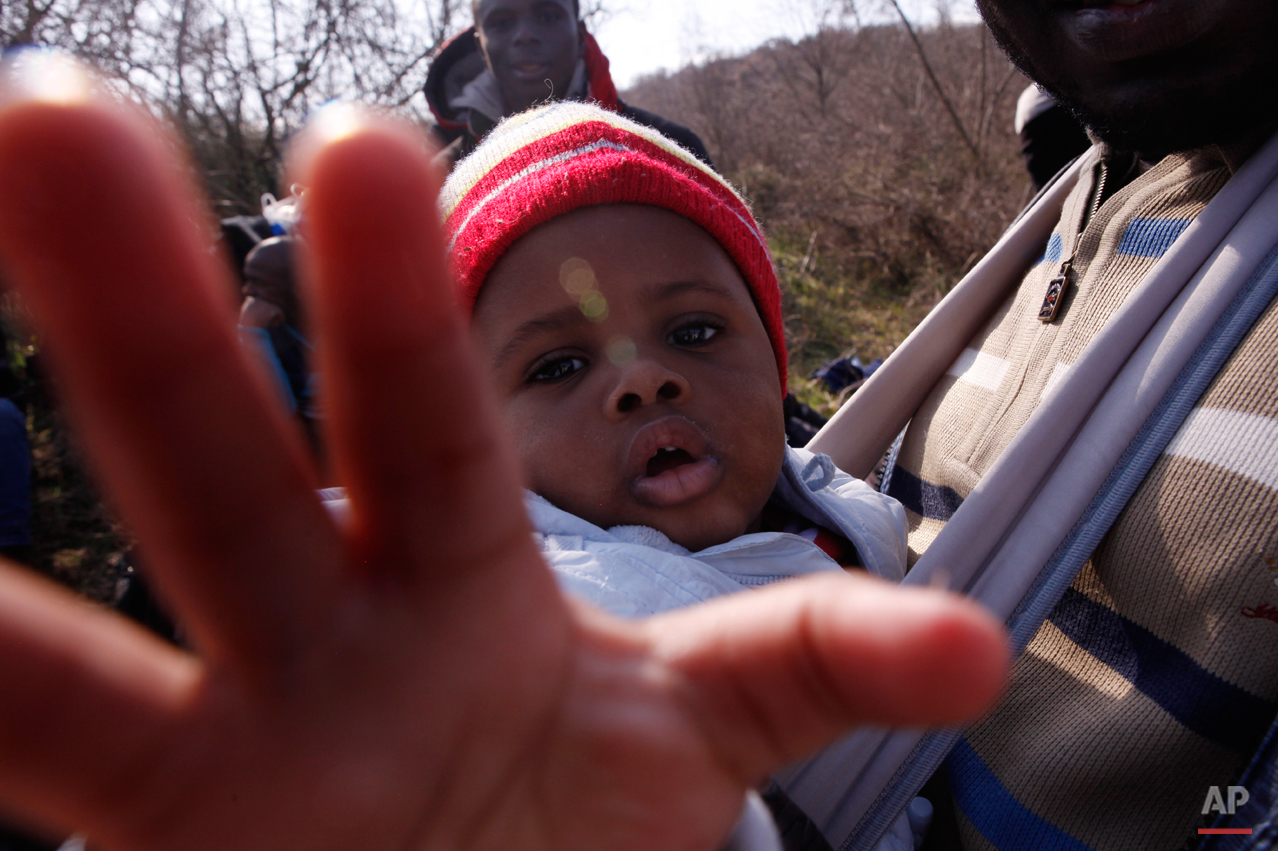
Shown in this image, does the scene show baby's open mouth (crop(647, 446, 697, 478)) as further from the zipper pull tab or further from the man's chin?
the man's chin

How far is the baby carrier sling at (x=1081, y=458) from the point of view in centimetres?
93

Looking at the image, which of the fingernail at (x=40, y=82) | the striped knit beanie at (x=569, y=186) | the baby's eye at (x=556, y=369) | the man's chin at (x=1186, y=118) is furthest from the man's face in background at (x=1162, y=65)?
the fingernail at (x=40, y=82)

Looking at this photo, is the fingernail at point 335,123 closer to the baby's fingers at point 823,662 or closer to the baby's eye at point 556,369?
the baby's fingers at point 823,662

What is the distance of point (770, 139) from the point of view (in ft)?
35.6

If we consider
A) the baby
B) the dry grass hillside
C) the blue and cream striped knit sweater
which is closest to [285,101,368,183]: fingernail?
the baby

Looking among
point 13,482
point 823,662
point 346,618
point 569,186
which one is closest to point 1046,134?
point 569,186

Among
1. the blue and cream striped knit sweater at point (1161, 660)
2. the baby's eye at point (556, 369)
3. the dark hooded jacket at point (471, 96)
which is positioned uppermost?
the dark hooded jacket at point (471, 96)

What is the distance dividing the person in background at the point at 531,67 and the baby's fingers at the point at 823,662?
3.65 meters

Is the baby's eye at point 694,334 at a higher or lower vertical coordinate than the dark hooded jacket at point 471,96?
lower

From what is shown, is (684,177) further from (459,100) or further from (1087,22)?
(459,100)

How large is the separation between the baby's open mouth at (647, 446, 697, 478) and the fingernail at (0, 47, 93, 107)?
0.86m

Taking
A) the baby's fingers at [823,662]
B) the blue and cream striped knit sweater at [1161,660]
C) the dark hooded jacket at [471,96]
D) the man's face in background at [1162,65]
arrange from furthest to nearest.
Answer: the dark hooded jacket at [471,96] < the man's face in background at [1162,65] < the blue and cream striped knit sweater at [1161,660] < the baby's fingers at [823,662]

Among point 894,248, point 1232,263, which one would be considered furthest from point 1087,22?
point 894,248

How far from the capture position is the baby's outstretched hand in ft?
1.22
